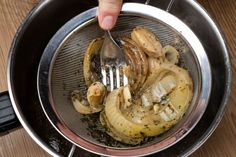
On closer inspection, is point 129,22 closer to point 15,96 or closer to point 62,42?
point 62,42

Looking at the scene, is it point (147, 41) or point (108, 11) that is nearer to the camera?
point (108, 11)

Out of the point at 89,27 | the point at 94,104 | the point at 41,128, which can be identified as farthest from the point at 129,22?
the point at 41,128

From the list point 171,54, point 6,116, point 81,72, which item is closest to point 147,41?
point 171,54

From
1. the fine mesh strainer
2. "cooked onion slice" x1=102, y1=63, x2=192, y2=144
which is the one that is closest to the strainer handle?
the fine mesh strainer

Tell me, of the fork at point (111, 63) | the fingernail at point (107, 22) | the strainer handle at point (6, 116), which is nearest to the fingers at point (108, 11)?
the fingernail at point (107, 22)

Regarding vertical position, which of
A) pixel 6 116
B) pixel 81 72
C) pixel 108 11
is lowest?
pixel 6 116

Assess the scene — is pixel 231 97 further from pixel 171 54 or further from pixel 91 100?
pixel 91 100
